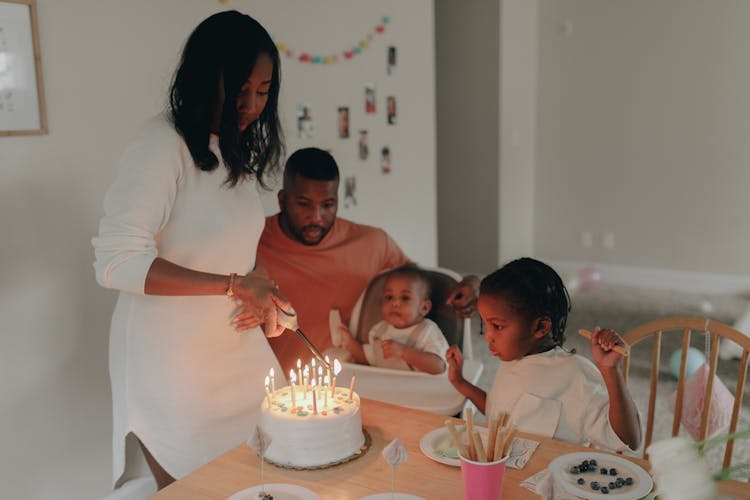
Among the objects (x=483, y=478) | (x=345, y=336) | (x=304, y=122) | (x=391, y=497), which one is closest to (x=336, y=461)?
(x=391, y=497)

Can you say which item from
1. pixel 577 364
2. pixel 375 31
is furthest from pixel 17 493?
pixel 375 31

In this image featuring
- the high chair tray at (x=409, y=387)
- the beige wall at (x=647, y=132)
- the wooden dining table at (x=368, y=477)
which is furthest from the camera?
the beige wall at (x=647, y=132)

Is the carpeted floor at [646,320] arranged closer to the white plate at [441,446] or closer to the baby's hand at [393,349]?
the baby's hand at [393,349]

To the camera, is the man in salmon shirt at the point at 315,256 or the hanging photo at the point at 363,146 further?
A: the hanging photo at the point at 363,146

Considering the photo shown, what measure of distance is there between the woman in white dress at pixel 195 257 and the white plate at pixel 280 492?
1.31ft

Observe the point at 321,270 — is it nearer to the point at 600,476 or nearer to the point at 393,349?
the point at 393,349

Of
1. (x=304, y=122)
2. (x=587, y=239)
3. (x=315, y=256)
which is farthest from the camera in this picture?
(x=587, y=239)

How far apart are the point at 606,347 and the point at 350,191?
6.07 ft

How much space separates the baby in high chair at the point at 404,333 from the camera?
2400 millimetres

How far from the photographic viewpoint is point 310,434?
1.43 m

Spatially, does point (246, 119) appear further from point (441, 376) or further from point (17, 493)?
point (17, 493)

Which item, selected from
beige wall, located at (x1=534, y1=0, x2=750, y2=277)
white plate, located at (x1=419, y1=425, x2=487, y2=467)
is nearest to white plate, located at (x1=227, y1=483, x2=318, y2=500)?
white plate, located at (x1=419, y1=425, x2=487, y2=467)

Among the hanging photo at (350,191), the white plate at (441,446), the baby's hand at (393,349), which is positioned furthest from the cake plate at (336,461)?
the hanging photo at (350,191)

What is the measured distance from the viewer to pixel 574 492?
1.27 metres
